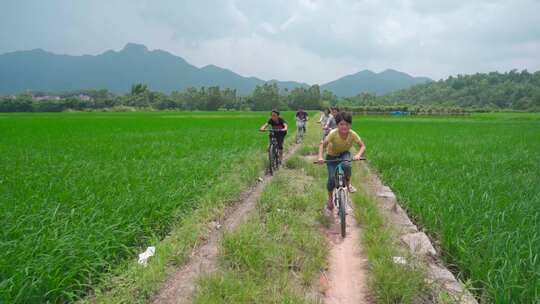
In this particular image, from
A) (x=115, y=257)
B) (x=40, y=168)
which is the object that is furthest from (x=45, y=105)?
(x=115, y=257)

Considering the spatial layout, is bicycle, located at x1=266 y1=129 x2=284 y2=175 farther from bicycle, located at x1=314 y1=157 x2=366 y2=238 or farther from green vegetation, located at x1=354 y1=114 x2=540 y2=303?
bicycle, located at x1=314 y1=157 x2=366 y2=238

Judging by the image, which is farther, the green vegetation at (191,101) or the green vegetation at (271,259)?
the green vegetation at (191,101)

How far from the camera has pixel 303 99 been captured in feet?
344

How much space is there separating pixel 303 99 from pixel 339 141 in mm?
102260

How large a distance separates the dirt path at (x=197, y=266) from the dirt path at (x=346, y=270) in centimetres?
139

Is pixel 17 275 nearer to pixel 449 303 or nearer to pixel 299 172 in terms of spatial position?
pixel 449 303

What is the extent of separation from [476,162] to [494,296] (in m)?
7.76

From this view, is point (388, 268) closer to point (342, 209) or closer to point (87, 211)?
point (342, 209)

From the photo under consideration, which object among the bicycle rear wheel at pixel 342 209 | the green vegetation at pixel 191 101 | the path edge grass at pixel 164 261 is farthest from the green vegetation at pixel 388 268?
the green vegetation at pixel 191 101

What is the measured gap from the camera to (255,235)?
405 centimetres

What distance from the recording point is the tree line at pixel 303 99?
Result: 73000mm

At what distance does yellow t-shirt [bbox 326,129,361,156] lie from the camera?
4.96 m

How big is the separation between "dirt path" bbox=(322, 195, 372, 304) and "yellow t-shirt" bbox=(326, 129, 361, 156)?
52.4 inches

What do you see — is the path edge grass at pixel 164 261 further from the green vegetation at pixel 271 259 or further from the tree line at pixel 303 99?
the tree line at pixel 303 99
